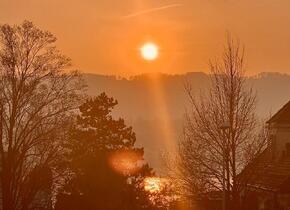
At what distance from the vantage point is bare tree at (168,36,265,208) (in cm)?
2283

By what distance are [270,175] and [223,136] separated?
787 cm

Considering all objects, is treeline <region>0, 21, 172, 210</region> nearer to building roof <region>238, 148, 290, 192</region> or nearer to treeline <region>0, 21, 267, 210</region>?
treeline <region>0, 21, 267, 210</region>

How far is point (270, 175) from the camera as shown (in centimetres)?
2908

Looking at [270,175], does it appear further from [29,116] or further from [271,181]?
[29,116]

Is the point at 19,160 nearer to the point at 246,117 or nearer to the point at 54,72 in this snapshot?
the point at 54,72

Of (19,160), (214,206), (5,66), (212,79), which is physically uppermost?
(5,66)

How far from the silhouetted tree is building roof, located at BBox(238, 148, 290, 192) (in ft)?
19.2

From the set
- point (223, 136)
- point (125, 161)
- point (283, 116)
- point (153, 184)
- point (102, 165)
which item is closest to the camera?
point (223, 136)

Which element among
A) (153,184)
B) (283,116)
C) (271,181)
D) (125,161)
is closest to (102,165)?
(125,161)

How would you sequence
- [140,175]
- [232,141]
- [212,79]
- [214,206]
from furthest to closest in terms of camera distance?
[140,175]
[214,206]
[212,79]
[232,141]

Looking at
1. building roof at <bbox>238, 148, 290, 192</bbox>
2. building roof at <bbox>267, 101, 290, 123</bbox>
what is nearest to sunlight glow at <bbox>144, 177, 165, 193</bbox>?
building roof at <bbox>238, 148, 290, 192</bbox>

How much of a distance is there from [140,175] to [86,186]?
2831 millimetres

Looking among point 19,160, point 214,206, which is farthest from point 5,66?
point 214,206

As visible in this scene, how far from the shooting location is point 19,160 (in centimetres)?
2970
